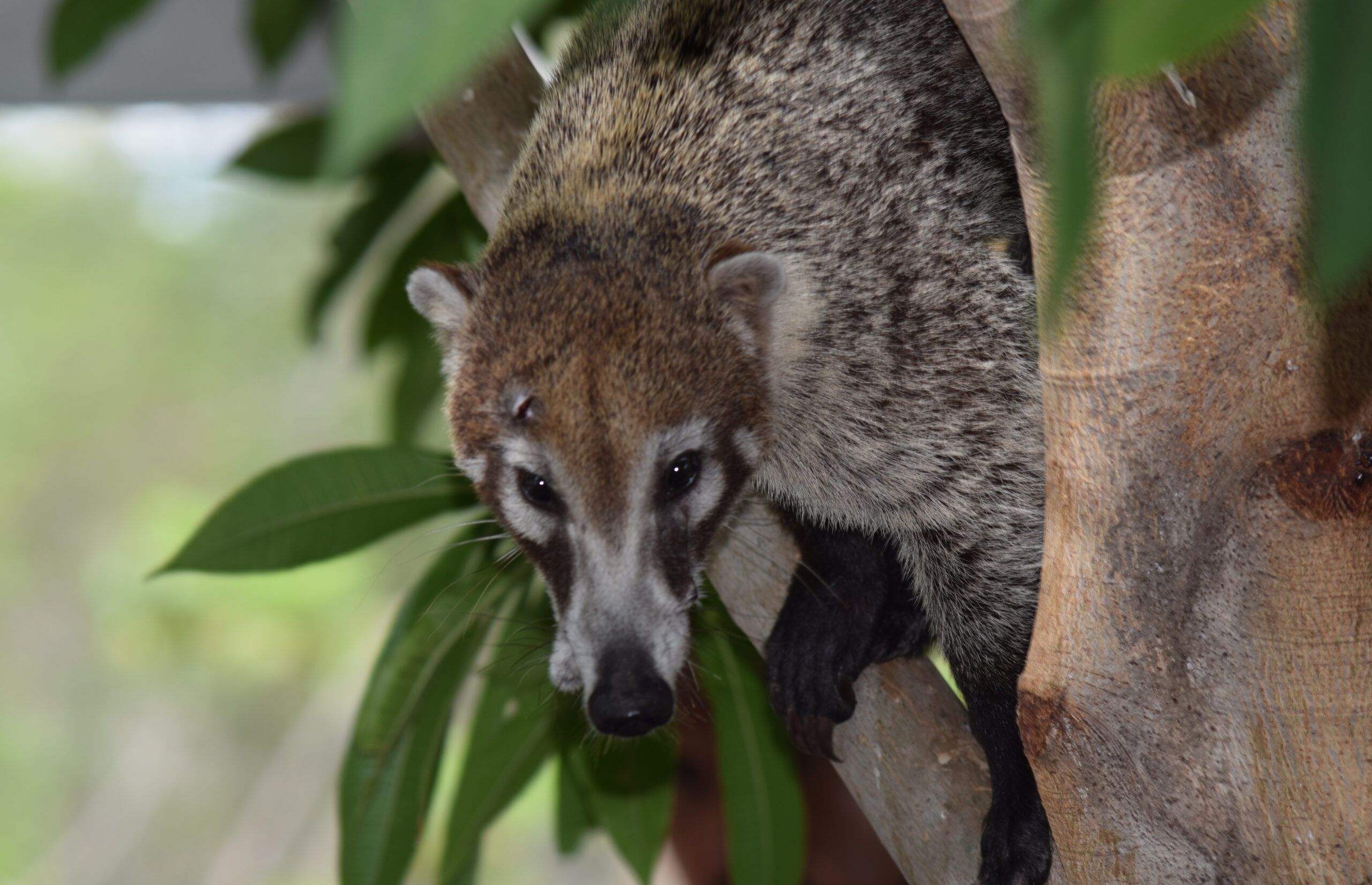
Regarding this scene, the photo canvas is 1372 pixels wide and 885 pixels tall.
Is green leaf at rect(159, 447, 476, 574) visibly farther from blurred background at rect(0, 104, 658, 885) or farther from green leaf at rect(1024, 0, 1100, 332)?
blurred background at rect(0, 104, 658, 885)

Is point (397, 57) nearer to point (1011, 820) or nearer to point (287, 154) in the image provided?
point (1011, 820)

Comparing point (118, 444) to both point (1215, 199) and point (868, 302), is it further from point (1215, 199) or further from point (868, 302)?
point (1215, 199)

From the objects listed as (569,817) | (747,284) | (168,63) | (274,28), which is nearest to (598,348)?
(747,284)

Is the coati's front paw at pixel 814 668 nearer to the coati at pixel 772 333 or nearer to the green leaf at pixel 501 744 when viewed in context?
the coati at pixel 772 333

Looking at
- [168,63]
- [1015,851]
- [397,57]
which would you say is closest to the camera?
[397,57]

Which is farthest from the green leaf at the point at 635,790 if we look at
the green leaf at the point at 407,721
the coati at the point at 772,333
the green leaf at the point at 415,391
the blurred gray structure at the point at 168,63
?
the blurred gray structure at the point at 168,63

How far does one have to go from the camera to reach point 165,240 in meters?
6.46

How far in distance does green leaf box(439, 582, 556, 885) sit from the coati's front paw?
342mm

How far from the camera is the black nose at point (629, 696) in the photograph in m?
1.15

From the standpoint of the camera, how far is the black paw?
1278 millimetres

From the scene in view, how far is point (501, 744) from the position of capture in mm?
1747

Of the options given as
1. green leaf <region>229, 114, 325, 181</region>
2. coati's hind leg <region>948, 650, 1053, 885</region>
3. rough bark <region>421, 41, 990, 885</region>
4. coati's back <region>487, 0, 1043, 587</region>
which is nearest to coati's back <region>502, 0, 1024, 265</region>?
coati's back <region>487, 0, 1043, 587</region>

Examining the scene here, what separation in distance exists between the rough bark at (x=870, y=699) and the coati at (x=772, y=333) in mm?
37

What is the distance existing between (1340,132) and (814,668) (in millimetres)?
1213
